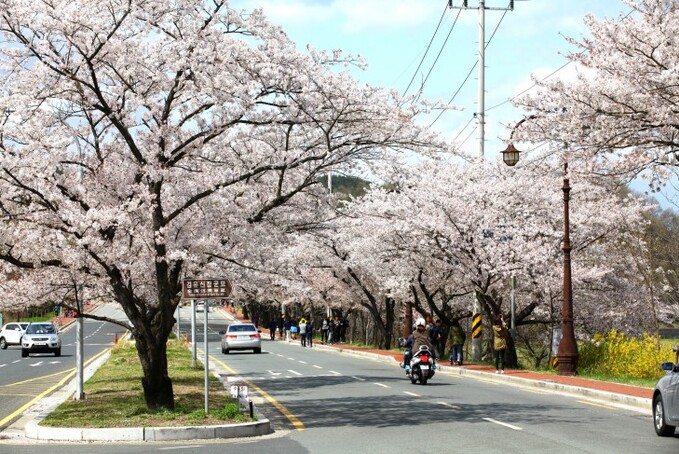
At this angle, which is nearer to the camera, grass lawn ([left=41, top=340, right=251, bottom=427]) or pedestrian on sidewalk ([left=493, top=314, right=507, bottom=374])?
grass lawn ([left=41, top=340, right=251, bottom=427])

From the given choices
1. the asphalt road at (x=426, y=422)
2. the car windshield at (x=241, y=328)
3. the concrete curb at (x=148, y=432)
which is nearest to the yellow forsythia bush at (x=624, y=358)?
the asphalt road at (x=426, y=422)

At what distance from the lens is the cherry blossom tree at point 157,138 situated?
16.6 meters

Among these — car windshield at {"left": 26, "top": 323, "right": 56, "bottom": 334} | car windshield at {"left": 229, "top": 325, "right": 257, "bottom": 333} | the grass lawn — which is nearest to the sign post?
the grass lawn

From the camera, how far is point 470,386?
27.4 metres

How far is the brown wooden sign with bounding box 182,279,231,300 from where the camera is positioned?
57.6ft

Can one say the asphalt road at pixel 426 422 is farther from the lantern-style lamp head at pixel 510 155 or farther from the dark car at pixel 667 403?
the lantern-style lamp head at pixel 510 155

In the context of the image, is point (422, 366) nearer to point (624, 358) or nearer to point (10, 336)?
point (624, 358)

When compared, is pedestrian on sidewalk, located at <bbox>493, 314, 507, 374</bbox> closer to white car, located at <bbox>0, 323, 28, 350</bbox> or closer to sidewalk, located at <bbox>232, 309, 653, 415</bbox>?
sidewalk, located at <bbox>232, 309, 653, 415</bbox>

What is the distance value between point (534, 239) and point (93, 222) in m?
25.3

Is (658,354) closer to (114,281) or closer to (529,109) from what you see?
(529,109)

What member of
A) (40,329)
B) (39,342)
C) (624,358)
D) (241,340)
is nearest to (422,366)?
(624,358)

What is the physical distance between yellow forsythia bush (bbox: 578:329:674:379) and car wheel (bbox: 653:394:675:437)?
12.1 meters

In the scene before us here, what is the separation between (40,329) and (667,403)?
143ft

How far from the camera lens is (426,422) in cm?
1745
